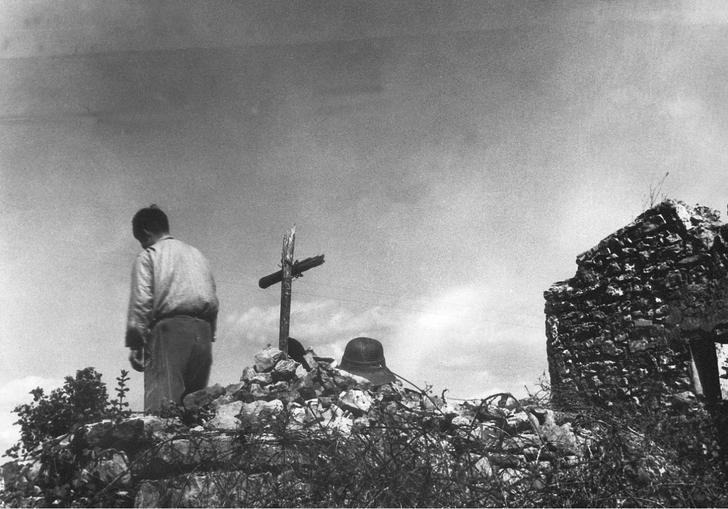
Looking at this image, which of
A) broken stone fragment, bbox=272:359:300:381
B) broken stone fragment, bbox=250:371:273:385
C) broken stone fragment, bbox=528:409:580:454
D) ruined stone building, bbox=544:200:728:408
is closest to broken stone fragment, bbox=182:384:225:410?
broken stone fragment, bbox=250:371:273:385

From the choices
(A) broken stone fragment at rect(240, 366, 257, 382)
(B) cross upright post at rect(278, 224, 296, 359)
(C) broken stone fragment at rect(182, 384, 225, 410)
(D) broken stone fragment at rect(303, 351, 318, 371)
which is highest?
(B) cross upright post at rect(278, 224, 296, 359)

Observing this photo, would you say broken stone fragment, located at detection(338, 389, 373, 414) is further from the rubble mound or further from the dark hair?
the dark hair

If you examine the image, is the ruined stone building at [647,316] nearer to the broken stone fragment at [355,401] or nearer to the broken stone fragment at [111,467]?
the broken stone fragment at [355,401]

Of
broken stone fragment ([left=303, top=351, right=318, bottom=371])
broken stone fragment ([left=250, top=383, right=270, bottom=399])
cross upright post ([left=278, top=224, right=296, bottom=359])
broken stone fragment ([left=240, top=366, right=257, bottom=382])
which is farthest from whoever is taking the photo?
cross upright post ([left=278, top=224, right=296, bottom=359])

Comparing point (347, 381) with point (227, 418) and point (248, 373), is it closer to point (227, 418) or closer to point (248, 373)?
point (248, 373)

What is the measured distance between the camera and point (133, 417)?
3648 mm

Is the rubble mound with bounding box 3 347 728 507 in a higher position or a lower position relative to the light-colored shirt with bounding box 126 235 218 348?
lower

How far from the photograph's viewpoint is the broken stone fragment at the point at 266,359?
5438mm

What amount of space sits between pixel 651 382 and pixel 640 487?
5.38ft

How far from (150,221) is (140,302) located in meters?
0.54

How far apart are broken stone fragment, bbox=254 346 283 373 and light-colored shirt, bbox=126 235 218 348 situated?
7.02 feet

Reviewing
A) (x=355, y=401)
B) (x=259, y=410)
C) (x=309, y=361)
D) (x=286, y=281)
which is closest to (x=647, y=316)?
(x=355, y=401)

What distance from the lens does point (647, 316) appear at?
18.5 feet

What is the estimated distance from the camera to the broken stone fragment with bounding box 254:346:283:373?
5.44m
